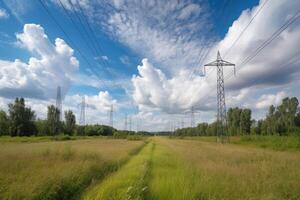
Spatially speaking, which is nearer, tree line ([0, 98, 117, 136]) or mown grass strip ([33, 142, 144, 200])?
mown grass strip ([33, 142, 144, 200])

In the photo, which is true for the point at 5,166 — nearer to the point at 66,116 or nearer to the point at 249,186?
the point at 249,186

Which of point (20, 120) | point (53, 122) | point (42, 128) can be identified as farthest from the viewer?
point (53, 122)

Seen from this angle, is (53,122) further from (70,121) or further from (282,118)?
(282,118)

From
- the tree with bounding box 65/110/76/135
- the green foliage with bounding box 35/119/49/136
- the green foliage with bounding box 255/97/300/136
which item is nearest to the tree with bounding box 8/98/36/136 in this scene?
the green foliage with bounding box 35/119/49/136

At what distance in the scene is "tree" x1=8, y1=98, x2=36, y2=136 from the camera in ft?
252

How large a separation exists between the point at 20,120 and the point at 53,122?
1722 cm

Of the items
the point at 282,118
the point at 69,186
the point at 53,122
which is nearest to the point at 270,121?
the point at 282,118

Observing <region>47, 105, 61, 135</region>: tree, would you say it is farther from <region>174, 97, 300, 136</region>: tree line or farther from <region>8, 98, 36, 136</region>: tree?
<region>174, 97, 300, 136</region>: tree line

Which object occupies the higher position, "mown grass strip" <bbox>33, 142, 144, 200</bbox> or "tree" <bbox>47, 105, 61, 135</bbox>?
"tree" <bbox>47, 105, 61, 135</bbox>

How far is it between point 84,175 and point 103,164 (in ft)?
12.5

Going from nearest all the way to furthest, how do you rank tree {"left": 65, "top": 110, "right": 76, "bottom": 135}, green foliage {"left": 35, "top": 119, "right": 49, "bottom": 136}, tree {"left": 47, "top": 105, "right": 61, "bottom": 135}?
tree {"left": 47, "top": 105, "right": 61, "bottom": 135} < green foliage {"left": 35, "top": 119, "right": 49, "bottom": 136} < tree {"left": 65, "top": 110, "right": 76, "bottom": 135}

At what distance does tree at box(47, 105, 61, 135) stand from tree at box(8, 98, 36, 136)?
27.3 feet

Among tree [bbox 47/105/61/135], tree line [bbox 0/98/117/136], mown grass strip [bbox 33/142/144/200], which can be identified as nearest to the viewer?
mown grass strip [bbox 33/142/144/200]

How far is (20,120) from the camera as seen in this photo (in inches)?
3078
